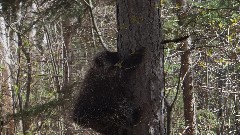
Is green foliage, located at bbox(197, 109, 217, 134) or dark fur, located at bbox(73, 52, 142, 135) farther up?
dark fur, located at bbox(73, 52, 142, 135)

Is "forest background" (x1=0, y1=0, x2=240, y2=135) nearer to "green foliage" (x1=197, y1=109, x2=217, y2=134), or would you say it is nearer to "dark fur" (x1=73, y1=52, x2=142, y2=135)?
"green foliage" (x1=197, y1=109, x2=217, y2=134)

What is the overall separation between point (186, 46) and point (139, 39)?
11.5 feet

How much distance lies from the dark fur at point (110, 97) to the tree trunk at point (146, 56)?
0.07 metres

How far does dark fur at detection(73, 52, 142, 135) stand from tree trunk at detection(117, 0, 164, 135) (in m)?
0.07

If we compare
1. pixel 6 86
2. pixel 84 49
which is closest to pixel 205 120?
pixel 84 49

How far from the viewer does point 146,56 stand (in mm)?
3781

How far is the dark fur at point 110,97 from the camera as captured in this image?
12.2 ft

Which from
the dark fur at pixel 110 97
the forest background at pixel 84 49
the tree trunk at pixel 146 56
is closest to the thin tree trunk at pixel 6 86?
the forest background at pixel 84 49

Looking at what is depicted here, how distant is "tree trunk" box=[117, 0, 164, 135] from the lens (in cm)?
378

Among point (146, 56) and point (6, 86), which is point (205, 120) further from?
point (146, 56)

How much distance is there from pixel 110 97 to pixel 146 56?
1.68 ft

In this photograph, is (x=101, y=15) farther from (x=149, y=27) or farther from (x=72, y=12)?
(x=149, y=27)

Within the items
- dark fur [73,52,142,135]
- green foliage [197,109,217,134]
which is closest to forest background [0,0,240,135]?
green foliage [197,109,217,134]

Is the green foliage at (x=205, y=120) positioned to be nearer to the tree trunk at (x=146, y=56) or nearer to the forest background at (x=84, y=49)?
the forest background at (x=84, y=49)
